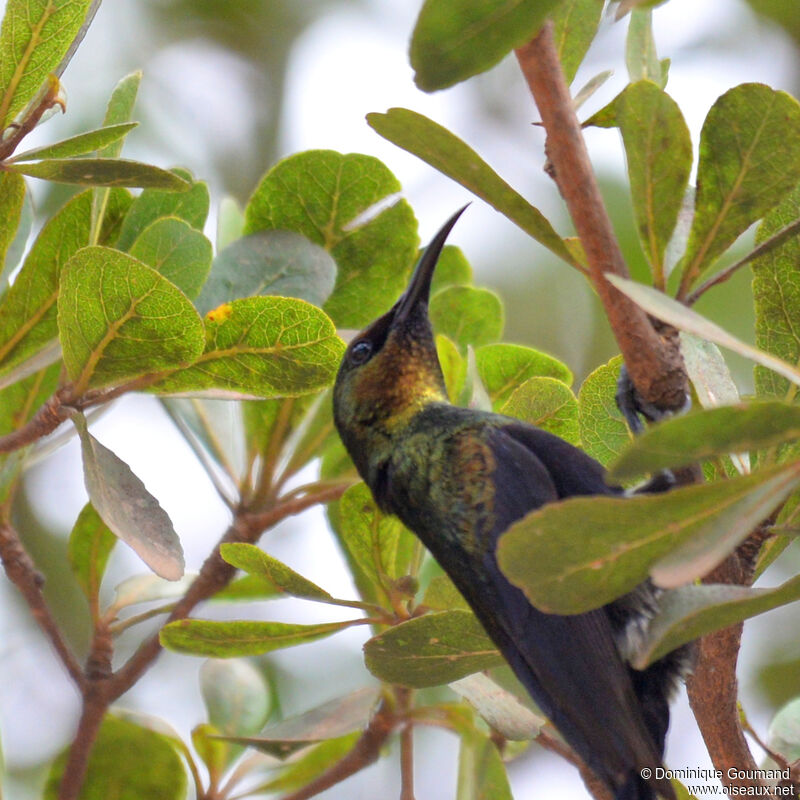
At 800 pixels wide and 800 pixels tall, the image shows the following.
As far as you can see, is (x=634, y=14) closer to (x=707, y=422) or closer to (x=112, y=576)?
(x=707, y=422)

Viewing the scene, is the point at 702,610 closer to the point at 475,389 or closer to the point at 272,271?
the point at 475,389

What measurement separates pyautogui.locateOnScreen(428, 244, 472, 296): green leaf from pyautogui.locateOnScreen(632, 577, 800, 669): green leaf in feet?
5.32

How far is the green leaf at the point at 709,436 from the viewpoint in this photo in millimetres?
1352

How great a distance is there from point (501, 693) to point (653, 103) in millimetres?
1242

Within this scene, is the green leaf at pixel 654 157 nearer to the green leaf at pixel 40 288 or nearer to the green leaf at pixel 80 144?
the green leaf at pixel 80 144

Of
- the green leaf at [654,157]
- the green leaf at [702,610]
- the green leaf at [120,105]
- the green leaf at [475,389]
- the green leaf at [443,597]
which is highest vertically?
the green leaf at [120,105]

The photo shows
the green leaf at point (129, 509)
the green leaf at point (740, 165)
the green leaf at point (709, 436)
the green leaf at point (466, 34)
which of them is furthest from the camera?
the green leaf at point (129, 509)

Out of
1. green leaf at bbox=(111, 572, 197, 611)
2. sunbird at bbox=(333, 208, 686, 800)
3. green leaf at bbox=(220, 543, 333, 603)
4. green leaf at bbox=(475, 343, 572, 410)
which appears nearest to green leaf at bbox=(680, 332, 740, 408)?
sunbird at bbox=(333, 208, 686, 800)

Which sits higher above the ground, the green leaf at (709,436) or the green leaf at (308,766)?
the green leaf at (709,436)

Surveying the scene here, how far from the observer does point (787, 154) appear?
1.85 meters

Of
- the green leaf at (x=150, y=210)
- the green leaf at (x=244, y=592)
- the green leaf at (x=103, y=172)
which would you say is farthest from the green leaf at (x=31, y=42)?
the green leaf at (x=244, y=592)

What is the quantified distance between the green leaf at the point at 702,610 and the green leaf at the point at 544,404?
0.87 metres

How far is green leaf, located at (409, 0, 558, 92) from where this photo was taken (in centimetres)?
146

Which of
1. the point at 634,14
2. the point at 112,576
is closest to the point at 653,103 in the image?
the point at 634,14
